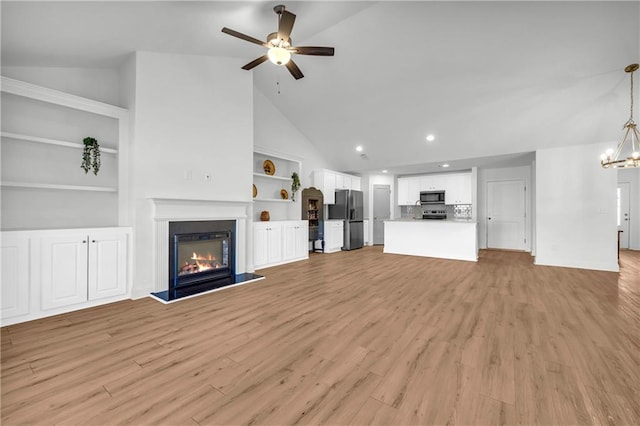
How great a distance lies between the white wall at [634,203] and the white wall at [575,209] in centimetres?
420

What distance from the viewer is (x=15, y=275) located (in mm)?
2654

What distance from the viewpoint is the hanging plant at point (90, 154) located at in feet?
10.9

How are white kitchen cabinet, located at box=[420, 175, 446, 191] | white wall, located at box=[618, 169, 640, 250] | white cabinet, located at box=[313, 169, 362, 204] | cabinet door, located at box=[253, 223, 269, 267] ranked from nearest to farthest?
cabinet door, located at box=[253, 223, 269, 267], white cabinet, located at box=[313, 169, 362, 204], white wall, located at box=[618, 169, 640, 250], white kitchen cabinet, located at box=[420, 175, 446, 191]

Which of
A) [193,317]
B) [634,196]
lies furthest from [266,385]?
[634,196]

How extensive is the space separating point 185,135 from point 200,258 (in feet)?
6.08


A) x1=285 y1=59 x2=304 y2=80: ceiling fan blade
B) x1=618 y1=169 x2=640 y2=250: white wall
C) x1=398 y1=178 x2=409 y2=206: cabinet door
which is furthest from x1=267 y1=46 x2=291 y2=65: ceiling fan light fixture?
x1=618 y1=169 x2=640 y2=250: white wall

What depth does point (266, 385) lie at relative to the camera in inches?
69.3

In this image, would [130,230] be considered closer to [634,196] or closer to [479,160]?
[479,160]

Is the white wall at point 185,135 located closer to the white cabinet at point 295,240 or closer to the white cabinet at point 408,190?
the white cabinet at point 295,240

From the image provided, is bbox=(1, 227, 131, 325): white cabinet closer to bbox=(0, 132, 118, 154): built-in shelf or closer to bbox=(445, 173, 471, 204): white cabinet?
bbox=(0, 132, 118, 154): built-in shelf

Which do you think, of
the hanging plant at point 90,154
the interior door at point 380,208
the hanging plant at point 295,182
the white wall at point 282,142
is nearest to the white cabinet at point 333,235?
the white wall at point 282,142

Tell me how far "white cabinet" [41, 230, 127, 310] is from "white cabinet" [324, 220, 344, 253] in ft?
16.2

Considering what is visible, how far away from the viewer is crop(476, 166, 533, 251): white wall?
787 centimetres

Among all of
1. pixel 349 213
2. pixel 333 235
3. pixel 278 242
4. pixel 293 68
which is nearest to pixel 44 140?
pixel 293 68
